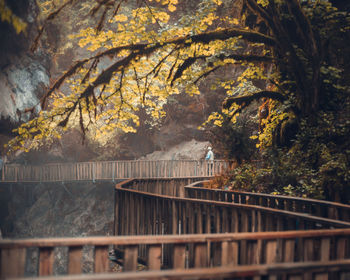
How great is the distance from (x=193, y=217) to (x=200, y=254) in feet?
11.3

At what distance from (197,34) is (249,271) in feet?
33.2

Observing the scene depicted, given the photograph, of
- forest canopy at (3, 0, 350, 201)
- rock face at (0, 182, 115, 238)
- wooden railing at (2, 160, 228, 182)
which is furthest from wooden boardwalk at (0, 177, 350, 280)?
rock face at (0, 182, 115, 238)

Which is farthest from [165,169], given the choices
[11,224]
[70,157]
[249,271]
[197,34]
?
[249,271]

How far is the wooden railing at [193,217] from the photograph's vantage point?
5.17 m

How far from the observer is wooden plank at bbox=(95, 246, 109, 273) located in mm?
2932

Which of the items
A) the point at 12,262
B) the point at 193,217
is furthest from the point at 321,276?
the point at 193,217

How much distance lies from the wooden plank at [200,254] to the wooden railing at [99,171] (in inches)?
916

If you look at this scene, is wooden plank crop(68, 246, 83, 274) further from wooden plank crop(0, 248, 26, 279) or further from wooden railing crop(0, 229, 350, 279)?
wooden plank crop(0, 248, 26, 279)

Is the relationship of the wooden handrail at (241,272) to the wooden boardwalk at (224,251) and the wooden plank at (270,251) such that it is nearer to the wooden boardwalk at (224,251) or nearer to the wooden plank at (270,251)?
the wooden boardwalk at (224,251)

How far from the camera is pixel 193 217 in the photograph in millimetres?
6574

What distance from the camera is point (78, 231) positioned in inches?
1227

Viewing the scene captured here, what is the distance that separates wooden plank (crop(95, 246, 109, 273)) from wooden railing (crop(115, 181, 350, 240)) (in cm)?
282

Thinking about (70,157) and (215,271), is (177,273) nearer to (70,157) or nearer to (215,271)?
(215,271)

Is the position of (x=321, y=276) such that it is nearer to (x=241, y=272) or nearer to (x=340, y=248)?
(x=340, y=248)
